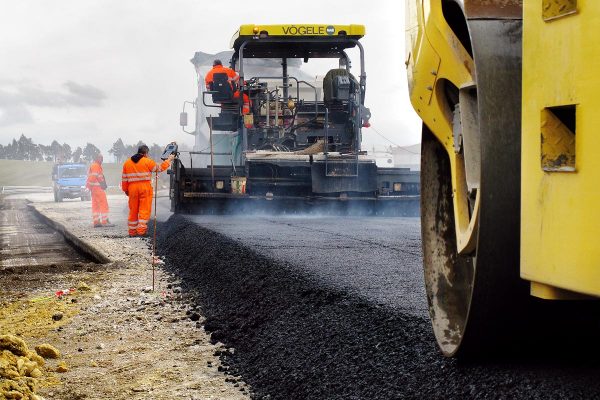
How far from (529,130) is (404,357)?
1612 millimetres

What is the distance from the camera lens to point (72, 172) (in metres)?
31.4

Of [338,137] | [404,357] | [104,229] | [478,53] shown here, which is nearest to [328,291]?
[404,357]

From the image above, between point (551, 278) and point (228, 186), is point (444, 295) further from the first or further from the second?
point (228, 186)

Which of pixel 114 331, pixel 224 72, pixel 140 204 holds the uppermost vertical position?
pixel 224 72

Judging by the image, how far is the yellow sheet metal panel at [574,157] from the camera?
5.22 feet

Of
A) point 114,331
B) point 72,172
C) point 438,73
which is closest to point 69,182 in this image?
point 72,172

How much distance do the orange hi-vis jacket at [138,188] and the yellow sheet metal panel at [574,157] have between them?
10307 mm

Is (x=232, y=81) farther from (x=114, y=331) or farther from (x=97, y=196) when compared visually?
(x=114, y=331)

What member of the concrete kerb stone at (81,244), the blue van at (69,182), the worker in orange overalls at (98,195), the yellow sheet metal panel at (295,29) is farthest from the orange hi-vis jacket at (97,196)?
the blue van at (69,182)

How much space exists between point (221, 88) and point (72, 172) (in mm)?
20319

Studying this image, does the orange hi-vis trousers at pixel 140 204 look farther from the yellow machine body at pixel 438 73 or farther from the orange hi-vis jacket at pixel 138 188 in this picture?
the yellow machine body at pixel 438 73

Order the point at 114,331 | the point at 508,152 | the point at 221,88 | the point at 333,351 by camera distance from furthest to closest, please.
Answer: the point at 221,88 < the point at 114,331 < the point at 333,351 < the point at 508,152

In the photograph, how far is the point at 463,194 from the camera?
259 centimetres

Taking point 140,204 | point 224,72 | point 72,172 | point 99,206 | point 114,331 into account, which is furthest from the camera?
point 72,172
